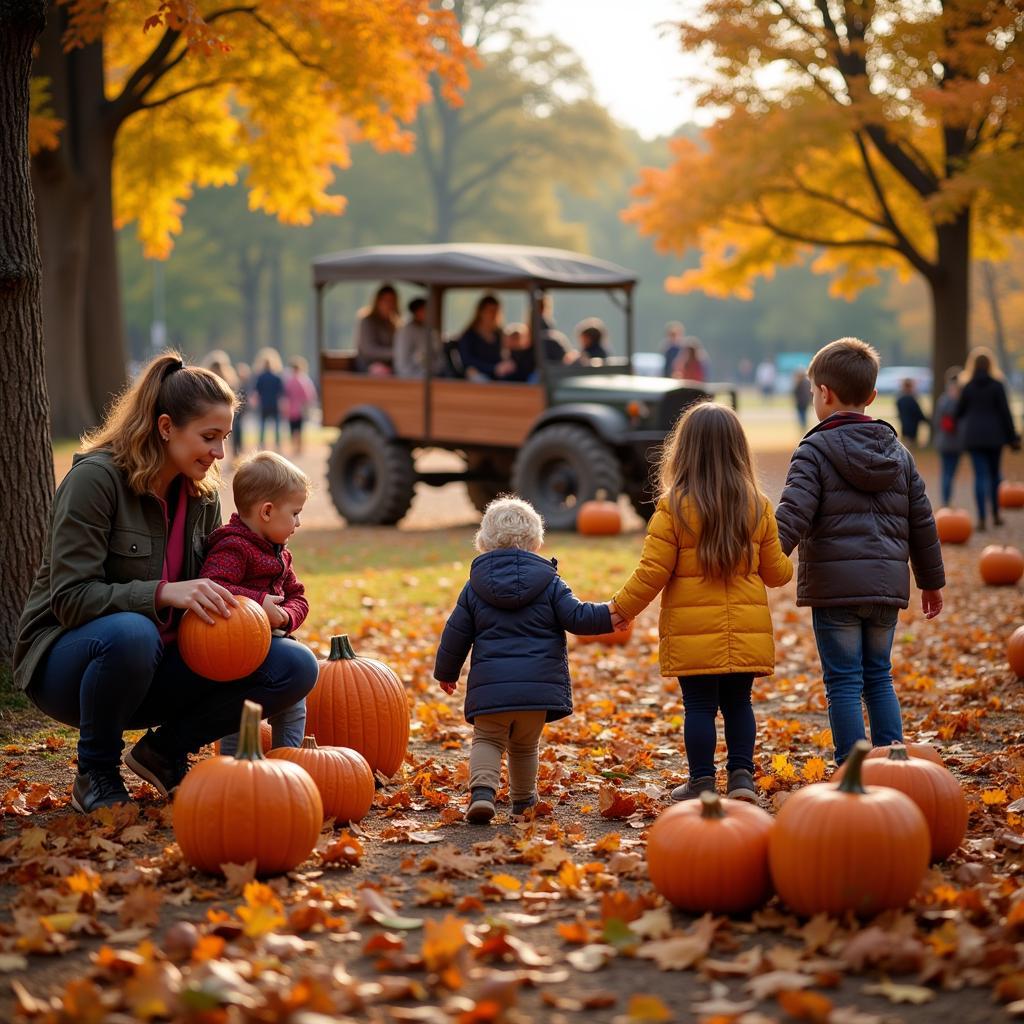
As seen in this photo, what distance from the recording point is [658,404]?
15703mm

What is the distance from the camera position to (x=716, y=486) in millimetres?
5305

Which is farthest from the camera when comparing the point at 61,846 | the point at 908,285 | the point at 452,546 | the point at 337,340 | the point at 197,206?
the point at 337,340

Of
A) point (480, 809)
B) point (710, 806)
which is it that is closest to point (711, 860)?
point (710, 806)

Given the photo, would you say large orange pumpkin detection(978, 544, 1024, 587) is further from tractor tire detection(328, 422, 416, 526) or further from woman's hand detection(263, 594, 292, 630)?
woman's hand detection(263, 594, 292, 630)

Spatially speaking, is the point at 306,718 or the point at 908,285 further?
the point at 908,285

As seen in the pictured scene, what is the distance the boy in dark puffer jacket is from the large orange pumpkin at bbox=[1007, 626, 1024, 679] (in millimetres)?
2281

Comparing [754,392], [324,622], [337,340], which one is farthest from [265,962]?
[754,392]

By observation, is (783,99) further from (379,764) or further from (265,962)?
(265,962)

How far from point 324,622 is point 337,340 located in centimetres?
6363

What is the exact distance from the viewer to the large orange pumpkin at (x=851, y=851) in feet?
13.0

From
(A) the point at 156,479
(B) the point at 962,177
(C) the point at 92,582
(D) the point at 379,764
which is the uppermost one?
(B) the point at 962,177

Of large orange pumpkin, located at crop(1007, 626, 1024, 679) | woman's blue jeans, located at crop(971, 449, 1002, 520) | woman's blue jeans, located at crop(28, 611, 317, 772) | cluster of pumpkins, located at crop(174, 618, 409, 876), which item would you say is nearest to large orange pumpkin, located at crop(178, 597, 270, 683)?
cluster of pumpkins, located at crop(174, 618, 409, 876)

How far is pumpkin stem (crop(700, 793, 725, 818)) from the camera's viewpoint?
4223 millimetres

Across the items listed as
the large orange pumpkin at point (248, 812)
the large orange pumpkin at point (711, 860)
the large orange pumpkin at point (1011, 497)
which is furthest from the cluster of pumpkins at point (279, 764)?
the large orange pumpkin at point (1011, 497)
